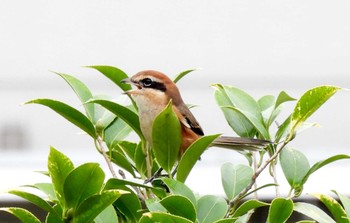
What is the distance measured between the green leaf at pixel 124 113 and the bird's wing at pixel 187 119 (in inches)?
13.3

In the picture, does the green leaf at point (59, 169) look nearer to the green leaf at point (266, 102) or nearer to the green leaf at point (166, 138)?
the green leaf at point (166, 138)

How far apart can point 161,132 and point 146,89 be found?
40 cm

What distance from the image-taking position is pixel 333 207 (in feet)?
4.25

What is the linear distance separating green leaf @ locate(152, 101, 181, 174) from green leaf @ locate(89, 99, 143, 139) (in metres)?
0.10

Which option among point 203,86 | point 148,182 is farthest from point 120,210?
point 203,86

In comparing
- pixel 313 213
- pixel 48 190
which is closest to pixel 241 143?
pixel 313 213

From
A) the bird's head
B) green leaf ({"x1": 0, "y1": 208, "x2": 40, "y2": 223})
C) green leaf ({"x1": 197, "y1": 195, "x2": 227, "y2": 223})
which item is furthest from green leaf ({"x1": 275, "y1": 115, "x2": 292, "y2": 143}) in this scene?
green leaf ({"x1": 0, "y1": 208, "x2": 40, "y2": 223})

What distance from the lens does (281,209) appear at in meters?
1.25

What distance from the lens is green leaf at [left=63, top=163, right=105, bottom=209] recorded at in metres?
1.19

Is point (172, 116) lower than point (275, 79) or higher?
higher

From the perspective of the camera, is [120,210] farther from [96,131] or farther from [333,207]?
[333,207]

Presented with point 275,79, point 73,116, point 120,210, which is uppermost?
point 73,116

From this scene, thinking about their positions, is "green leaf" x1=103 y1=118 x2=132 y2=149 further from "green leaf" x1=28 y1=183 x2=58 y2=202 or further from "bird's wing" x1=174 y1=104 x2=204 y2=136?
"bird's wing" x1=174 y1=104 x2=204 y2=136

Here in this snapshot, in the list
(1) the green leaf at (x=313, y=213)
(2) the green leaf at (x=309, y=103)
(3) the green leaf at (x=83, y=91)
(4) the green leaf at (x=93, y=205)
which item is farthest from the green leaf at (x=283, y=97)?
(4) the green leaf at (x=93, y=205)
